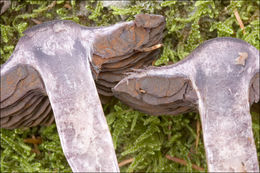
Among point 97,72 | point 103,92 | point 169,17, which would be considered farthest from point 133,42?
point 169,17

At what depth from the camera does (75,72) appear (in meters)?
1.67

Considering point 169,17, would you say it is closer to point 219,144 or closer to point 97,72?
point 97,72

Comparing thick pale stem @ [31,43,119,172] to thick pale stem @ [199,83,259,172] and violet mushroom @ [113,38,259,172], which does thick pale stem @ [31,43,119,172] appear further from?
thick pale stem @ [199,83,259,172]

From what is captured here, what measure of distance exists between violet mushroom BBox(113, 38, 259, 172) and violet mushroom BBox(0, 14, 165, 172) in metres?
0.18

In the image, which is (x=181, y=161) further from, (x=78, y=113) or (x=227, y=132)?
(x=78, y=113)

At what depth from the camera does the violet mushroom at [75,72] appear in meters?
1.62

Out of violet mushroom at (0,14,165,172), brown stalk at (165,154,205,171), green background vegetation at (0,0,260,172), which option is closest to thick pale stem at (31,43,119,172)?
violet mushroom at (0,14,165,172)

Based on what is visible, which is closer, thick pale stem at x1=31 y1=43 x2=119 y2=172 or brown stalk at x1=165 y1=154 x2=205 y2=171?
thick pale stem at x1=31 y1=43 x2=119 y2=172

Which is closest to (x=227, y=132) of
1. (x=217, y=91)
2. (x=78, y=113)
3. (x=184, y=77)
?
(x=217, y=91)

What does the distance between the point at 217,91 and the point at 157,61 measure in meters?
0.64

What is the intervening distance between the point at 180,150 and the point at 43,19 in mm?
1356

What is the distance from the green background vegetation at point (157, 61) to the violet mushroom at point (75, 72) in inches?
19.8

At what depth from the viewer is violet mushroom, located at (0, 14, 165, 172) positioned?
5.31 feet

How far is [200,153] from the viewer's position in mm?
2344
